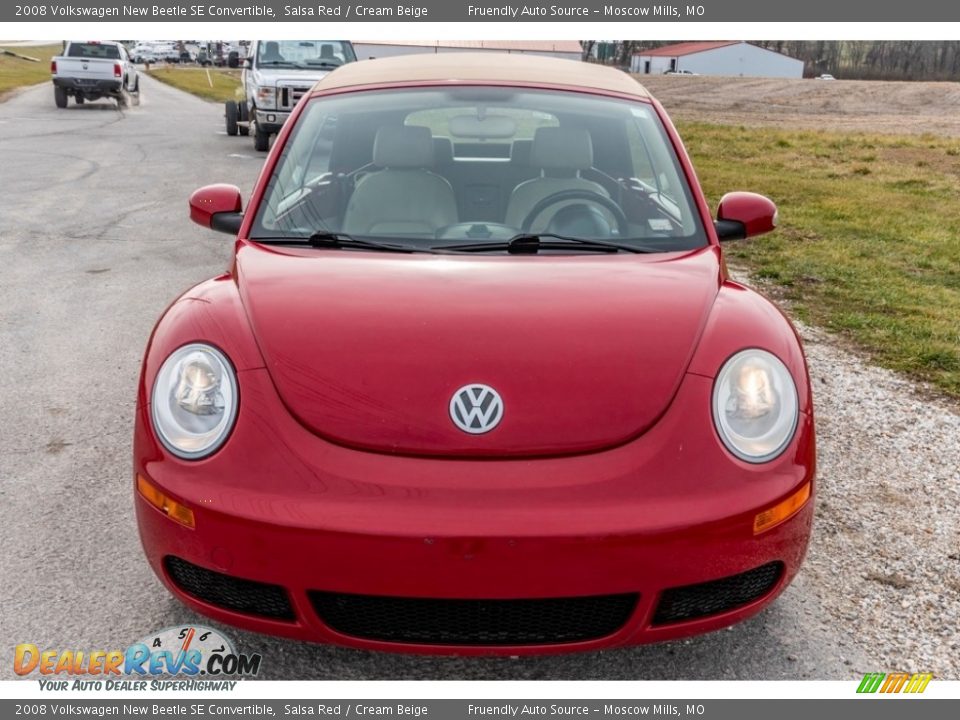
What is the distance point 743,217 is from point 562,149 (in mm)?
728

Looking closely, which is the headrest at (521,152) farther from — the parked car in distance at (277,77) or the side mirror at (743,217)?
the parked car in distance at (277,77)

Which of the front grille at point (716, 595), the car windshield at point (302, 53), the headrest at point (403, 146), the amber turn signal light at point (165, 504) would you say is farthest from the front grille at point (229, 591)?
the car windshield at point (302, 53)

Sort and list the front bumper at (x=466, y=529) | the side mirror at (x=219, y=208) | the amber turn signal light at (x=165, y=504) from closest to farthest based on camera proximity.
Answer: the front bumper at (x=466, y=529), the amber turn signal light at (x=165, y=504), the side mirror at (x=219, y=208)

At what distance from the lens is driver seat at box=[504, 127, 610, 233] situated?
136 inches

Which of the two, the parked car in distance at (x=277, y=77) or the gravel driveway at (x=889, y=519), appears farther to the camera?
the parked car in distance at (x=277, y=77)

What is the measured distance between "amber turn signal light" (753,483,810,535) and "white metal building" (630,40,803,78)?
376ft

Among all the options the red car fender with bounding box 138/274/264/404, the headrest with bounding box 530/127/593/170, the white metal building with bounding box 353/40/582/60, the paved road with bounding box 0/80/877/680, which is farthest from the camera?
the white metal building with bounding box 353/40/582/60

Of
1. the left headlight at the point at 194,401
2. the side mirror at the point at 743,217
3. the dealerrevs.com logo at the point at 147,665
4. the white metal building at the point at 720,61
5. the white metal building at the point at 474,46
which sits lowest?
the dealerrevs.com logo at the point at 147,665

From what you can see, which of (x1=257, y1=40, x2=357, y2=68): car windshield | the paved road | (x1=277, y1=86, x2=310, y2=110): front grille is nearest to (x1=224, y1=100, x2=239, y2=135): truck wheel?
(x1=257, y1=40, x2=357, y2=68): car windshield

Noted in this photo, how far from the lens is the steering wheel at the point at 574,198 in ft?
11.1

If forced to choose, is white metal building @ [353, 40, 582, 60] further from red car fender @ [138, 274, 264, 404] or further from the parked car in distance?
red car fender @ [138, 274, 264, 404]

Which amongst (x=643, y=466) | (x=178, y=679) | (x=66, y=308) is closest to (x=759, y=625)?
(x=643, y=466)

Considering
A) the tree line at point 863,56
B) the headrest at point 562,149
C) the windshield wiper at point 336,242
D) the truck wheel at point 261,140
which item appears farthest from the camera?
the tree line at point 863,56

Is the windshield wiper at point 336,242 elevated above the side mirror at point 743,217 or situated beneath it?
situated beneath
